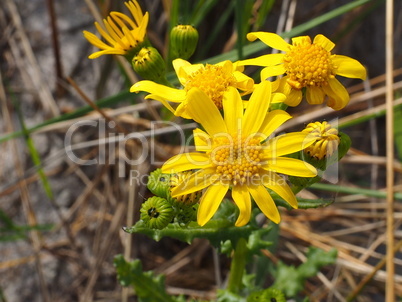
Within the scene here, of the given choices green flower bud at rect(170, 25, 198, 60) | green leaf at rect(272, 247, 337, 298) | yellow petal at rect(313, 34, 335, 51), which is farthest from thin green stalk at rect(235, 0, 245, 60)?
green leaf at rect(272, 247, 337, 298)

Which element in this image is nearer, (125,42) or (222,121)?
(222,121)

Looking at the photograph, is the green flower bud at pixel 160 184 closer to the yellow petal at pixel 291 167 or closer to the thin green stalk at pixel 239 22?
the yellow petal at pixel 291 167

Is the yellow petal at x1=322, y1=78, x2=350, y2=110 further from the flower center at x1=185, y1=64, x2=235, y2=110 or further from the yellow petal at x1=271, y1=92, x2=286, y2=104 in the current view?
the flower center at x1=185, y1=64, x2=235, y2=110

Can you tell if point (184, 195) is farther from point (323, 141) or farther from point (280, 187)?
point (323, 141)

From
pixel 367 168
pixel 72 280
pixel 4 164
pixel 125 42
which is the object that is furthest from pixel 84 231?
pixel 367 168

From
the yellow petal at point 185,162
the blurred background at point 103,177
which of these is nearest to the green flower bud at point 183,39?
the yellow petal at point 185,162

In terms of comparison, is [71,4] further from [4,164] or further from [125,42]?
[125,42]
